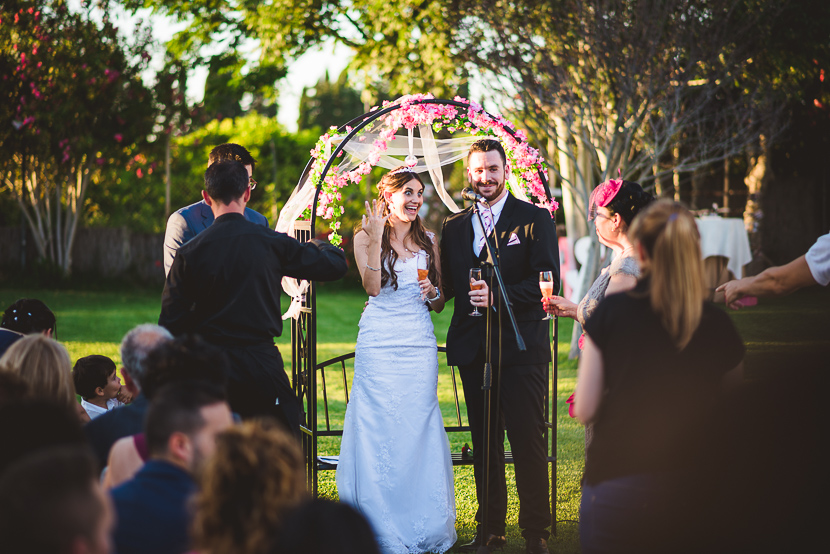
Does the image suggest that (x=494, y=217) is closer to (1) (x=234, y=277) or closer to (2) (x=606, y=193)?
Result: (2) (x=606, y=193)

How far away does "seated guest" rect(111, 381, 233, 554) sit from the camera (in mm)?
2076

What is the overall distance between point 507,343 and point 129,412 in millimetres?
2211

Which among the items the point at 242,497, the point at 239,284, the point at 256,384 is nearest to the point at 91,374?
the point at 256,384

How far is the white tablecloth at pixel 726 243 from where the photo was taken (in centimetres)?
1352

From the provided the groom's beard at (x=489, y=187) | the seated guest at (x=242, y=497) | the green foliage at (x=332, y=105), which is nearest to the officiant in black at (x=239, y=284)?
the groom's beard at (x=489, y=187)

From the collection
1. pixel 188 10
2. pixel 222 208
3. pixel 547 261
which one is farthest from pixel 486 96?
pixel 222 208

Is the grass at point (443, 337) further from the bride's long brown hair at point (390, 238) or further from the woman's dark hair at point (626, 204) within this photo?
the bride's long brown hair at point (390, 238)

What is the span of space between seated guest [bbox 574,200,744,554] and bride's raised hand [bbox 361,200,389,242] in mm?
2223

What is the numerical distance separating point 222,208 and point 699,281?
2358 millimetres

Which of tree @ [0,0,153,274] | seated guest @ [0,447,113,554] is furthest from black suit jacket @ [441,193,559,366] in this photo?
tree @ [0,0,153,274]

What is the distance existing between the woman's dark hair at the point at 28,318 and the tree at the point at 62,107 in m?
13.0

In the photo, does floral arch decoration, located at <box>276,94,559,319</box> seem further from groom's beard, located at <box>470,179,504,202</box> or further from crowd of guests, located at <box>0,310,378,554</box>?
crowd of guests, located at <box>0,310,378,554</box>

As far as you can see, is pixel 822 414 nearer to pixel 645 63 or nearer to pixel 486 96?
pixel 645 63

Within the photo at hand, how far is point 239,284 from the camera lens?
3.74 m
